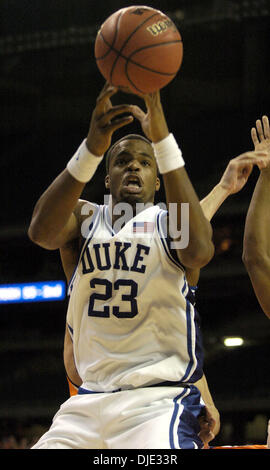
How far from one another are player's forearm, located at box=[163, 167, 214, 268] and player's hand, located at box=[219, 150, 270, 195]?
752 millimetres

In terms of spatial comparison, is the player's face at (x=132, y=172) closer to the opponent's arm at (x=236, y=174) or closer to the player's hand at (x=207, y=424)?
the opponent's arm at (x=236, y=174)

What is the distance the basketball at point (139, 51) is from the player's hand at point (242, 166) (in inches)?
29.2

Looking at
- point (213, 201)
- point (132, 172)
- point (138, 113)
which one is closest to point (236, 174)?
point (213, 201)

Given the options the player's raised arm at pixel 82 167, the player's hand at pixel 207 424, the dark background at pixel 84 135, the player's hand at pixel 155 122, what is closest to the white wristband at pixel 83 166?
the player's raised arm at pixel 82 167

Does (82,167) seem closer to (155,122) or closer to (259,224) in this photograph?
(155,122)

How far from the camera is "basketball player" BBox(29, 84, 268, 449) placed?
262cm

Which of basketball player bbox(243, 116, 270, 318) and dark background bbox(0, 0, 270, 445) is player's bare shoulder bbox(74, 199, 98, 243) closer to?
basketball player bbox(243, 116, 270, 318)

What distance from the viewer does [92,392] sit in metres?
2.79

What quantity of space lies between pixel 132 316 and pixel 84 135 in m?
8.78

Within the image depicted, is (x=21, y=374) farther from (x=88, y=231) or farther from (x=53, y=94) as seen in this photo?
(x=88, y=231)

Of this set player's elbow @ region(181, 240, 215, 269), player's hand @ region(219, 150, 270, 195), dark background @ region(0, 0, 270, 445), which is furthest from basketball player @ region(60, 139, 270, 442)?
dark background @ region(0, 0, 270, 445)
